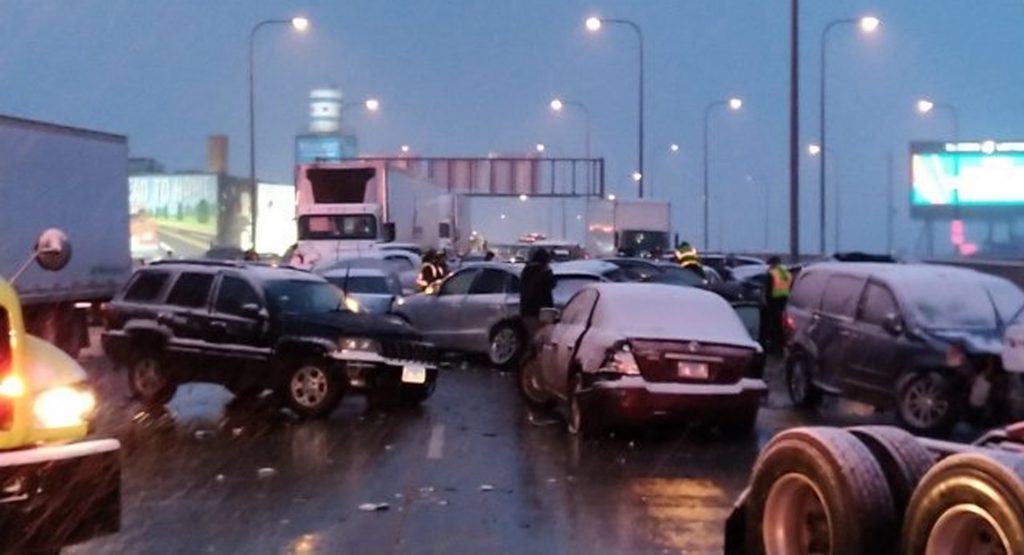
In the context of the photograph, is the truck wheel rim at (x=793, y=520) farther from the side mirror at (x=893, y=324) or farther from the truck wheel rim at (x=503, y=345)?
the truck wheel rim at (x=503, y=345)

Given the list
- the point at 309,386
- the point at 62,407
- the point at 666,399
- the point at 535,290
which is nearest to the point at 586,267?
the point at 535,290

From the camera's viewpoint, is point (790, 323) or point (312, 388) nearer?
point (312, 388)

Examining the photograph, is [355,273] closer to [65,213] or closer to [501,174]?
[65,213]

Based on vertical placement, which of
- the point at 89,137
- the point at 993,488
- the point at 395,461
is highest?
the point at 89,137

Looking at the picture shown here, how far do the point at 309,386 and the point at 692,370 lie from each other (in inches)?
175

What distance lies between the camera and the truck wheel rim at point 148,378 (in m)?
18.5

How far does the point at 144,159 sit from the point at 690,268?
68.2m

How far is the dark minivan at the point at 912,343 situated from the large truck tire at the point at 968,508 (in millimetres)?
8609

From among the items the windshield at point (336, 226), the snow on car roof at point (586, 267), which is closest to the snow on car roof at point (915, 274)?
the snow on car roof at point (586, 267)

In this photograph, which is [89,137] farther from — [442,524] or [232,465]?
[442,524]

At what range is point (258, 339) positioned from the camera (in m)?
17.7

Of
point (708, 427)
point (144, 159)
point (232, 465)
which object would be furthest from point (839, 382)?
point (144, 159)

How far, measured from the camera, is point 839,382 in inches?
719

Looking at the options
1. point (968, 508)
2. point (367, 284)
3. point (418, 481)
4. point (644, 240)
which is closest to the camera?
point (968, 508)
